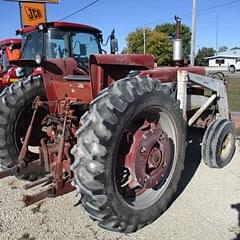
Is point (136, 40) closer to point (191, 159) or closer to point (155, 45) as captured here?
point (155, 45)

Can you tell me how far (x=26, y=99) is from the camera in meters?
4.25

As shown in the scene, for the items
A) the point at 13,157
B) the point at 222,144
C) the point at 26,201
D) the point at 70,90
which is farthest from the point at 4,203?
the point at 222,144

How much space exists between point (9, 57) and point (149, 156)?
9233 mm

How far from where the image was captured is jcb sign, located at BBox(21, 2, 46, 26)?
13430 millimetres

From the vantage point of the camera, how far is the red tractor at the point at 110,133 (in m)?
2.89

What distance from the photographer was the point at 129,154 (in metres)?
3.36

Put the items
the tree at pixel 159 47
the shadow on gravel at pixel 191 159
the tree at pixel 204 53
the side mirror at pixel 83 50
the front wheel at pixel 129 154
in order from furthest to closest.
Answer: the tree at pixel 204 53 < the tree at pixel 159 47 < the side mirror at pixel 83 50 < the shadow on gravel at pixel 191 159 < the front wheel at pixel 129 154

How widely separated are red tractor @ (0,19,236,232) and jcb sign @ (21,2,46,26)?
395 inches

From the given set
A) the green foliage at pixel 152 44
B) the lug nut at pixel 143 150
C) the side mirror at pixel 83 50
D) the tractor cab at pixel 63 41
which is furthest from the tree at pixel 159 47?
the lug nut at pixel 143 150

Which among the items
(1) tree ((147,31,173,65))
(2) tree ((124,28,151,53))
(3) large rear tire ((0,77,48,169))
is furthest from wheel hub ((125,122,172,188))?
(2) tree ((124,28,151,53))

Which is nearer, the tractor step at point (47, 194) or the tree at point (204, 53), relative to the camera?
the tractor step at point (47, 194)

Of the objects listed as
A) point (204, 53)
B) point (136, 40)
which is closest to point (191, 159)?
point (136, 40)

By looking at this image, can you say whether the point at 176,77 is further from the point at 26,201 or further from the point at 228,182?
the point at 26,201

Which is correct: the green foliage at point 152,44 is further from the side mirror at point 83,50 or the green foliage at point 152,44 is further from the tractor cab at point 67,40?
the side mirror at point 83,50
